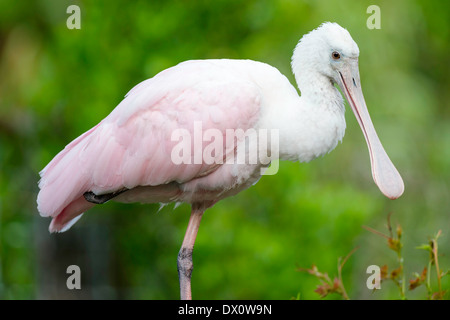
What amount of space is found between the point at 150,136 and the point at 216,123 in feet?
1.34

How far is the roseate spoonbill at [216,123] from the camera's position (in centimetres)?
442

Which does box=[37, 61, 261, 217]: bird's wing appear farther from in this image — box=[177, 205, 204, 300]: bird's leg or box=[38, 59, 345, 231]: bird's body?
box=[177, 205, 204, 300]: bird's leg

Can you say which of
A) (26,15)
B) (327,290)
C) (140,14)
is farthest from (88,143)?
(26,15)

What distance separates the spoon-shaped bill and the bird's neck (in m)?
0.12

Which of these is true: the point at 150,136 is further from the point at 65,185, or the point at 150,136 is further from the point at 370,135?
the point at 370,135

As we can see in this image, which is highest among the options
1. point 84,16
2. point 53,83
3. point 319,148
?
point 84,16

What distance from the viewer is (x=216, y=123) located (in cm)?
449

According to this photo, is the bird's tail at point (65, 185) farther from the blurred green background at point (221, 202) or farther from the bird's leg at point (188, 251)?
the blurred green background at point (221, 202)

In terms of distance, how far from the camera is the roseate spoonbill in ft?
14.5

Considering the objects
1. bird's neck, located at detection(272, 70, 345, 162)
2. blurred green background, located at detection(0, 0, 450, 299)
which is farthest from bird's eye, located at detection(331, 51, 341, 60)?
blurred green background, located at detection(0, 0, 450, 299)

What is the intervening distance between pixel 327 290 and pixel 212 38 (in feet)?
18.4

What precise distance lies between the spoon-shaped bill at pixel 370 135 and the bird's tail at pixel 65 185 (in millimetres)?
1529

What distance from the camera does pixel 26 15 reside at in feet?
40.1

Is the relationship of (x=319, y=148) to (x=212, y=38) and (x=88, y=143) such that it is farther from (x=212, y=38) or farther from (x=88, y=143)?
(x=212, y=38)
